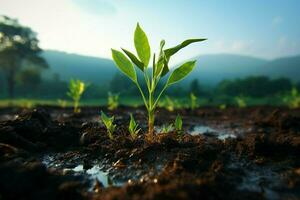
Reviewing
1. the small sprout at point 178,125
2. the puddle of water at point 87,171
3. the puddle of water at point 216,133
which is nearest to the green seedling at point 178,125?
the small sprout at point 178,125

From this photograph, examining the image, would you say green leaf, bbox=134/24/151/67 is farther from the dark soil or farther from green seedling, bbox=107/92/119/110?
green seedling, bbox=107/92/119/110

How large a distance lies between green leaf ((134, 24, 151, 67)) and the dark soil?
0.73 m

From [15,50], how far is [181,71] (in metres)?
35.9

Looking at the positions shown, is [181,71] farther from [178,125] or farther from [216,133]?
[216,133]

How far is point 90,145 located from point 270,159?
154cm

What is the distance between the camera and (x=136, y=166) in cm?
223

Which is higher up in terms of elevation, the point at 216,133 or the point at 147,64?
the point at 147,64

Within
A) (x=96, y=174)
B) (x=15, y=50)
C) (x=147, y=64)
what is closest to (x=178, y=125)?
(x=147, y=64)

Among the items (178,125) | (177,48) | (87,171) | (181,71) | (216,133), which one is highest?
(177,48)

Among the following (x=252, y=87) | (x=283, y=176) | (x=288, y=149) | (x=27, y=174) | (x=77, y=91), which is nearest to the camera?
(x=27, y=174)

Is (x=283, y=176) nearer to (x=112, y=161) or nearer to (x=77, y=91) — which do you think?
(x=112, y=161)

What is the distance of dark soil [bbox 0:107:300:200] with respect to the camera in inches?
66.4

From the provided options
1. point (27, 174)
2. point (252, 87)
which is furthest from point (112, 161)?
point (252, 87)

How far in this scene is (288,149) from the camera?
8.86 feet
